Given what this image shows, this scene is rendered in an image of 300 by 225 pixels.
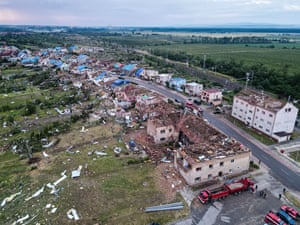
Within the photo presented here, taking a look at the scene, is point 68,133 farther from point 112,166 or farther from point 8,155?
point 112,166

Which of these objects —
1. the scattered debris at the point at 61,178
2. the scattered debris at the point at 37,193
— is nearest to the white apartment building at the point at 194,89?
the scattered debris at the point at 61,178

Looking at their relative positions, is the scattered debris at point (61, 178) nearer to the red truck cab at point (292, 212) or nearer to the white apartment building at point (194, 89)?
the red truck cab at point (292, 212)

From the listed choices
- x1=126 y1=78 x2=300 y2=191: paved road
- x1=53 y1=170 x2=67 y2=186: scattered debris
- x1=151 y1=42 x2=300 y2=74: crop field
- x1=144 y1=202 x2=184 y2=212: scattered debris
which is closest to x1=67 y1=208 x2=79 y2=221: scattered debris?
x1=53 y1=170 x2=67 y2=186: scattered debris

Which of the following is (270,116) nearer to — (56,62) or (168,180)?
(168,180)

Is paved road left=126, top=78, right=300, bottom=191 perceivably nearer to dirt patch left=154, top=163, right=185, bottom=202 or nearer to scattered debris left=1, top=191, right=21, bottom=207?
dirt patch left=154, top=163, right=185, bottom=202

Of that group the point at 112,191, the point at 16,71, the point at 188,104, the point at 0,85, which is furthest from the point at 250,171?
the point at 16,71

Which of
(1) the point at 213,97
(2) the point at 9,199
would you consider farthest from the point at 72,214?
(1) the point at 213,97
